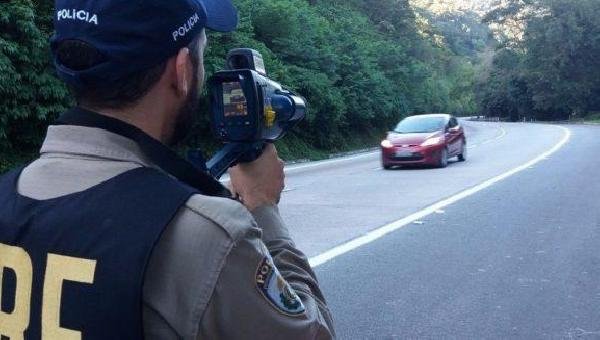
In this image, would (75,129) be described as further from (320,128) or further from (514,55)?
(514,55)

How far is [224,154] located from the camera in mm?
1777

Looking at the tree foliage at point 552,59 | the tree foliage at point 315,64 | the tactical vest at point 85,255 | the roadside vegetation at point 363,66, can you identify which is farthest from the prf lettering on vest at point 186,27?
the tree foliage at point 552,59

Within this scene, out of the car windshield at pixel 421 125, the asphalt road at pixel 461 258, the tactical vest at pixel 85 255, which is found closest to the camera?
the tactical vest at pixel 85 255

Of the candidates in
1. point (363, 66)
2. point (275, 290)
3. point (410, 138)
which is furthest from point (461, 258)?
point (363, 66)

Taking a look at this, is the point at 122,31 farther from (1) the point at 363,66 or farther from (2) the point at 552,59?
(2) the point at 552,59

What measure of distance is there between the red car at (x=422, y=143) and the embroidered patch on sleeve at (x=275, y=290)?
1590 centimetres

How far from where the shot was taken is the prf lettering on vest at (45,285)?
4.09 ft

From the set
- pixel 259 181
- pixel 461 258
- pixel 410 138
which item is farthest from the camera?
pixel 410 138

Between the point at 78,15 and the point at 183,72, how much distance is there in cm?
23

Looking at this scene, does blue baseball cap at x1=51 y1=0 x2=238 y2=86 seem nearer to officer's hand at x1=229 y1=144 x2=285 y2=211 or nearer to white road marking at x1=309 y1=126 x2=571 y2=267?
officer's hand at x1=229 y1=144 x2=285 y2=211

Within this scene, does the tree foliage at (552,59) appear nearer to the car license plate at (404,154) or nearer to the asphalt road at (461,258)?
the car license plate at (404,154)

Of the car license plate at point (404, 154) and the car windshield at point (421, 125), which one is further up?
the car windshield at point (421, 125)

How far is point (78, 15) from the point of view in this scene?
1385 mm

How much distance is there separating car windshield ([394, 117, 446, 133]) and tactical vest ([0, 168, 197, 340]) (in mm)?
17143
